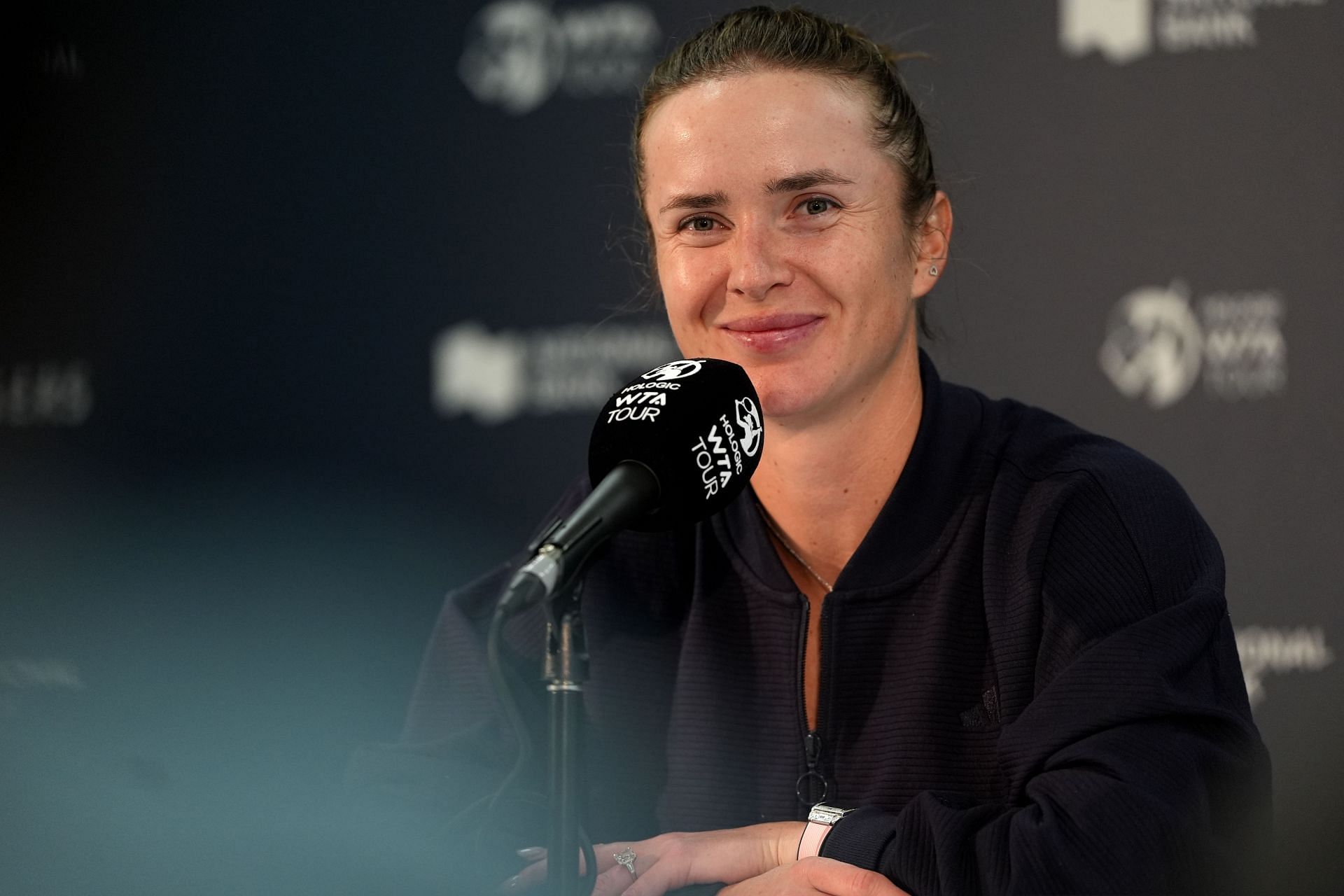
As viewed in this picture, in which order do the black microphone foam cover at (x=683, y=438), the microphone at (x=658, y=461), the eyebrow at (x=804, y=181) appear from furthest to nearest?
the eyebrow at (x=804, y=181)
the black microphone foam cover at (x=683, y=438)
the microphone at (x=658, y=461)

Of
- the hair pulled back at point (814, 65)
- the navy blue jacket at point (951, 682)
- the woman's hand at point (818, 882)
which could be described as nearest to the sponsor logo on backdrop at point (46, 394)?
the navy blue jacket at point (951, 682)

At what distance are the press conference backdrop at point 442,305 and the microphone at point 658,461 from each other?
1.23 metres

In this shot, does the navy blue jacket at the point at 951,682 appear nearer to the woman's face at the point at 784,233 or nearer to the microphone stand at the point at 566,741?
the woman's face at the point at 784,233

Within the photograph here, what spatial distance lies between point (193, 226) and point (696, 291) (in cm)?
149

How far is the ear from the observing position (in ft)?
5.42

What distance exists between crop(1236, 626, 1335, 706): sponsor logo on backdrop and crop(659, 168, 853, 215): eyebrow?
1.11 m

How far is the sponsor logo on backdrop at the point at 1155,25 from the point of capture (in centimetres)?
222

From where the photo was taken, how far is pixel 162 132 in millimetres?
2717

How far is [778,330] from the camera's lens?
1.51 m

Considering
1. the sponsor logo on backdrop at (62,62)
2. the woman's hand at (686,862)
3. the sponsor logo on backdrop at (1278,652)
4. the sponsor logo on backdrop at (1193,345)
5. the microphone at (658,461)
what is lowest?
the woman's hand at (686,862)

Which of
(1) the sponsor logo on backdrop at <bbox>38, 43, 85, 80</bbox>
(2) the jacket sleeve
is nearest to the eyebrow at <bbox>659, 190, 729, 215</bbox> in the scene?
(2) the jacket sleeve

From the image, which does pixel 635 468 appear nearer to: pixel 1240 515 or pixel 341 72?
pixel 1240 515

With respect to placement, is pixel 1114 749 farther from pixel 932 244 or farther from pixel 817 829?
pixel 932 244

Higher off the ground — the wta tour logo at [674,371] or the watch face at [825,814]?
the wta tour logo at [674,371]
